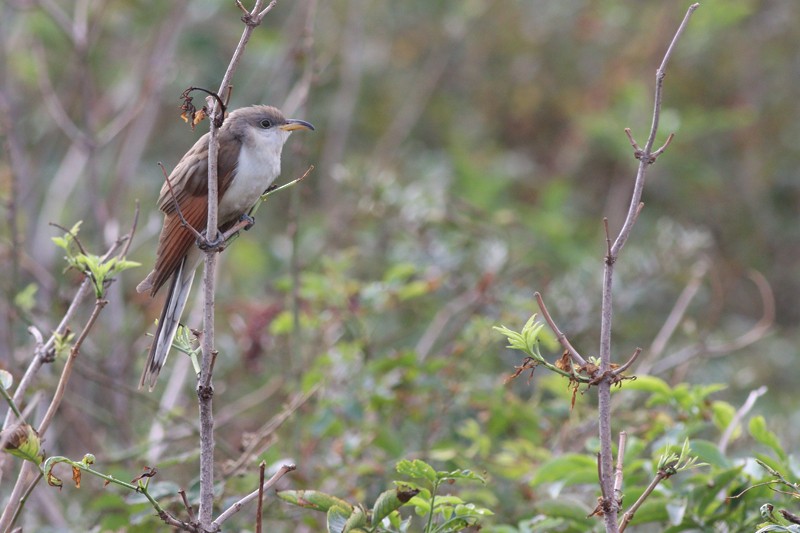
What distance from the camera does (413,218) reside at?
506 centimetres

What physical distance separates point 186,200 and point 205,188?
0.09 metres

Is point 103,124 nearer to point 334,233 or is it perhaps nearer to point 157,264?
point 334,233

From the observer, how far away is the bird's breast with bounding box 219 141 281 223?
333cm

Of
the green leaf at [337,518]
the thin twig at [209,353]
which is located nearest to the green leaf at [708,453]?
the green leaf at [337,518]

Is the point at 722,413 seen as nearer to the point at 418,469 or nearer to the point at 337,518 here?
the point at 418,469

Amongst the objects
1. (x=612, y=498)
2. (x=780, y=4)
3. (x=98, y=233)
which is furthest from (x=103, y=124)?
(x=612, y=498)

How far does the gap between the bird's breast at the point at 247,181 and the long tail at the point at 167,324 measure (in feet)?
0.89

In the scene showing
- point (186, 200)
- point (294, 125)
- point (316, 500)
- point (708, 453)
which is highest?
point (294, 125)

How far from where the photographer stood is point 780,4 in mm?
8156

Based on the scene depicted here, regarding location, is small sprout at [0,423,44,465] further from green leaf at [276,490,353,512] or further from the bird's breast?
the bird's breast

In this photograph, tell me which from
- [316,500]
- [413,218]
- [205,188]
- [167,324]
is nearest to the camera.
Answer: [316,500]

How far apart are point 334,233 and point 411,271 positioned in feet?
6.11

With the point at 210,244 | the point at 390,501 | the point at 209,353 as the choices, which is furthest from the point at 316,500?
the point at 210,244

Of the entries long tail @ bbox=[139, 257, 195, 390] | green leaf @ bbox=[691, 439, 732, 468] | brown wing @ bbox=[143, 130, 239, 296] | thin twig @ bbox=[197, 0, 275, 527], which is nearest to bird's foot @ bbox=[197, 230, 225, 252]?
thin twig @ bbox=[197, 0, 275, 527]
